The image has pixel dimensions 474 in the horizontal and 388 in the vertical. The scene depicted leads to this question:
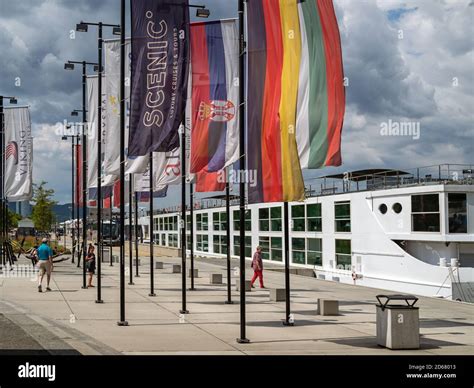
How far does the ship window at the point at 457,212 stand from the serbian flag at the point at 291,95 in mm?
17549

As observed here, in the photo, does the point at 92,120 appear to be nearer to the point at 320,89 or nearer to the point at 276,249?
the point at 320,89

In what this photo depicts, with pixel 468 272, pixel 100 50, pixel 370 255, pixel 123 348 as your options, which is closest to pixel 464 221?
pixel 468 272

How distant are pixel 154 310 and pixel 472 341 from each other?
914 centimetres

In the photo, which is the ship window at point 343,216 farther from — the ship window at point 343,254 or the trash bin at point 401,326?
the trash bin at point 401,326

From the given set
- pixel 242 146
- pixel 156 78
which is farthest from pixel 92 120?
pixel 242 146

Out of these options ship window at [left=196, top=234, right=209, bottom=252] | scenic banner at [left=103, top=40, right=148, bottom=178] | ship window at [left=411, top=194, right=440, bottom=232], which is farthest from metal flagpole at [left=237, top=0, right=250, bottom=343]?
ship window at [left=196, top=234, right=209, bottom=252]

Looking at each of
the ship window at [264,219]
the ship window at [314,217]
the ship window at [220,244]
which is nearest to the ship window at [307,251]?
the ship window at [314,217]

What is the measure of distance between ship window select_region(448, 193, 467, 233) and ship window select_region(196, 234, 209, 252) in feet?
124

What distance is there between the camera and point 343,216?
38.6m

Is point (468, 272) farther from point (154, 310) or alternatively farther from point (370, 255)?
point (154, 310)

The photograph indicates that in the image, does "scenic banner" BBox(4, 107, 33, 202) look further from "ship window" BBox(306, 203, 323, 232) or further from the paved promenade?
"ship window" BBox(306, 203, 323, 232)

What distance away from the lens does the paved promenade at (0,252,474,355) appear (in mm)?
12703

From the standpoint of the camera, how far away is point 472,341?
14.5 meters

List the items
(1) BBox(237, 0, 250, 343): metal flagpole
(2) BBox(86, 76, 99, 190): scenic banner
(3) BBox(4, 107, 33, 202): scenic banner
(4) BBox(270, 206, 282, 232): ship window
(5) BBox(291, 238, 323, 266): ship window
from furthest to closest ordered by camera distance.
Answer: (4) BBox(270, 206, 282, 232): ship window → (5) BBox(291, 238, 323, 266): ship window → (3) BBox(4, 107, 33, 202): scenic banner → (2) BBox(86, 76, 99, 190): scenic banner → (1) BBox(237, 0, 250, 343): metal flagpole
